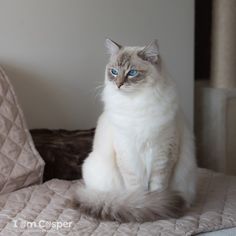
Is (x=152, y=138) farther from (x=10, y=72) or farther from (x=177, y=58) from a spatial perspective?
(x=177, y=58)

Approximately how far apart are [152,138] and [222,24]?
1157 mm

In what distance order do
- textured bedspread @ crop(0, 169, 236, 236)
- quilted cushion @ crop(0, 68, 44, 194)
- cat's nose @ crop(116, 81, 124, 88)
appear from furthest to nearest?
quilted cushion @ crop(0, 68, 44, 194) < cat's nose @ crop(116, 81, 124, 88) < textured bedspread @ crop(0, 169, 236, 236)

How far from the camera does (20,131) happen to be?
5.79 feet

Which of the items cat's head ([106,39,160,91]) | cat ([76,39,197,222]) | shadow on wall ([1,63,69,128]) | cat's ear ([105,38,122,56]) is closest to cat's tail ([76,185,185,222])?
cat ([76,39,197,222])

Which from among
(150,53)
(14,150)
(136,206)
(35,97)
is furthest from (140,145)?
(35,97)

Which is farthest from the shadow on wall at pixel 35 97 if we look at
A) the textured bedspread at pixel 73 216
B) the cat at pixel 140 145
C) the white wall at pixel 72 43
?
the cat at pixel 140 145

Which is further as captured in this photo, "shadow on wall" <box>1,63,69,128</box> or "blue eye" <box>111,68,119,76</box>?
"shadow on wall" <box>1,63,69,128</box>

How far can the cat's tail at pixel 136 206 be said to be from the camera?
1.39m

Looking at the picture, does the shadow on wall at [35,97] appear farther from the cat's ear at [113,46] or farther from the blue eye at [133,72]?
the blue eye at [133,72]

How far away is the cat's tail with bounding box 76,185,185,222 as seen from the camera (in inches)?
54.7

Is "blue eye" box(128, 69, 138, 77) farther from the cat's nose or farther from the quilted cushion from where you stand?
the quilted cushion

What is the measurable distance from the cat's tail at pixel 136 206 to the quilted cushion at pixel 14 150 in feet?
1.23

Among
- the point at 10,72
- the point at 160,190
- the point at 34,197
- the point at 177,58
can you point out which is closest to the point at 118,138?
the point at 160,190

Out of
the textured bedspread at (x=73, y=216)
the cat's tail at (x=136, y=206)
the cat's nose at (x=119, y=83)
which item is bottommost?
the textured bedspread at (x=73, y=216)
